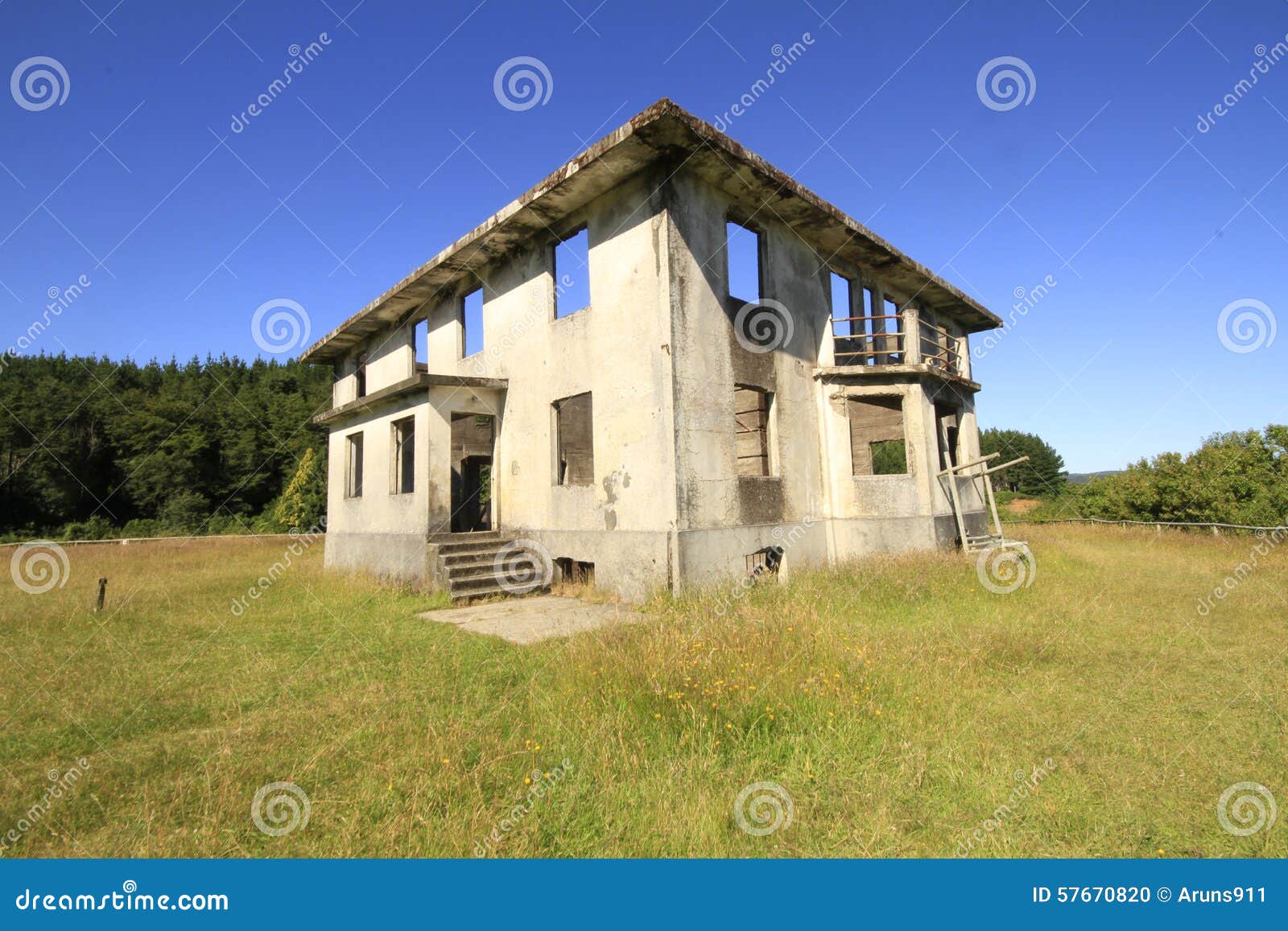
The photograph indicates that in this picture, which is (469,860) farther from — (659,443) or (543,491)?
(543,491)

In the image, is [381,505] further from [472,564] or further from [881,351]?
[881,351]

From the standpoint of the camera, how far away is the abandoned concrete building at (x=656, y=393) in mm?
9727

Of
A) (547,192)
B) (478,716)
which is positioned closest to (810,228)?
(547,192)

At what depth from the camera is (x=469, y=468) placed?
1922 centimetres

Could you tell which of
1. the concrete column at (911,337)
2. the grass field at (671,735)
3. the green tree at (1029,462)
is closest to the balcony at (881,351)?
the concrete column at (911,337)

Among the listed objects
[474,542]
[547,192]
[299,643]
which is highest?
[547,192]

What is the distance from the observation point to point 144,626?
8492 millimetres

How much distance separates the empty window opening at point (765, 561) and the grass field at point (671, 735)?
295 centimetres

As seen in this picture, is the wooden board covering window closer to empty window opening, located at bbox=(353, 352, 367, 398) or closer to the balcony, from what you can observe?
the balcony

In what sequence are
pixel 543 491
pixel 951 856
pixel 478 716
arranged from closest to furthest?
1. pixel 951 856
2. pixel 478 716
3. pixel 543 491

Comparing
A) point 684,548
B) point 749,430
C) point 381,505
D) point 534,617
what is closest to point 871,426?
point 749,430

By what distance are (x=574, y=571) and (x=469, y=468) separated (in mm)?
9226

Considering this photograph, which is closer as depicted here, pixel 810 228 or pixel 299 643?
pixel 299 643

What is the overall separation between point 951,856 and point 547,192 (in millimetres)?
10618
